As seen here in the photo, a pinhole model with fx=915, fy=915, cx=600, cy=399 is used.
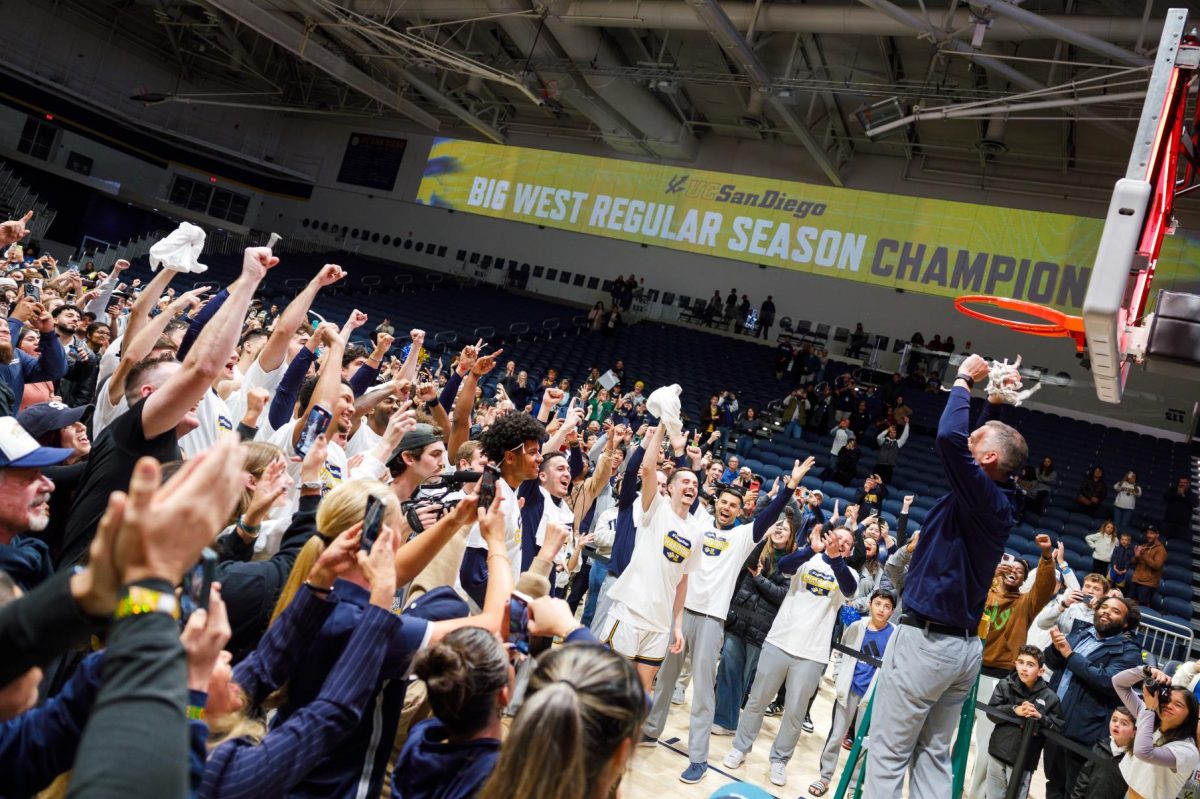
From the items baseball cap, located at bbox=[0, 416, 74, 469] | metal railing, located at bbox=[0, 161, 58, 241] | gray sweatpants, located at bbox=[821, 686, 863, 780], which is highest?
metal railing, located at bbox=[0, 161, 58, 241]

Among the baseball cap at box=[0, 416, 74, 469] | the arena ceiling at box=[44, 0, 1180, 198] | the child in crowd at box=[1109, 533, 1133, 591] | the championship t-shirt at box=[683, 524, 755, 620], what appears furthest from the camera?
the arena ceiling at box=[44, 0, 1180, 198]

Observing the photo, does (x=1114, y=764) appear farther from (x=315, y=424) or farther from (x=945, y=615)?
(x=315, y=424)

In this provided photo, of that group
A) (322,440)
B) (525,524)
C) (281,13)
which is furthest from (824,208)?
(322,440)

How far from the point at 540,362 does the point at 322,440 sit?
51.8ft

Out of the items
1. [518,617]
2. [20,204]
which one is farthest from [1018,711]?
[20,204]

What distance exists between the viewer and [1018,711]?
4.98m

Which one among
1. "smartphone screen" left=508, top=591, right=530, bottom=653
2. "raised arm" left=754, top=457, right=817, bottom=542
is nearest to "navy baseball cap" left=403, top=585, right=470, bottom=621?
"smartphone screen" left=508, top=591, right=530, bottom=653

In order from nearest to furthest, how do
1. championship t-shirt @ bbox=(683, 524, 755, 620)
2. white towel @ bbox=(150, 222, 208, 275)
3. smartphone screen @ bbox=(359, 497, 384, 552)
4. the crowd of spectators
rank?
the crowd of spectators, smartphone screen @ bbox=(359, 497, 384, 552), white towel @ bbox=(150, 222, 208, 275), championship t-shirt @ bbox=(683, 524, 755, 620)

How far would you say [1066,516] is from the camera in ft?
42.4

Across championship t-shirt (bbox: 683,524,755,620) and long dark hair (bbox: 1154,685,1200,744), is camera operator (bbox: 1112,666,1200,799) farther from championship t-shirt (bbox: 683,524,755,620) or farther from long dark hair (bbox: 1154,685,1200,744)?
championship t-shirt (bbox: 683,524,755,620)

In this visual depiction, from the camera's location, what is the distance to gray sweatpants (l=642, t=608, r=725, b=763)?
16.7ft

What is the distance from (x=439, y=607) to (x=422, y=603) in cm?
7

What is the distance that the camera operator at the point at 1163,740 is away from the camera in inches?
170

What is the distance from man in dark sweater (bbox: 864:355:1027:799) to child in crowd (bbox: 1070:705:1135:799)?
185 cm
